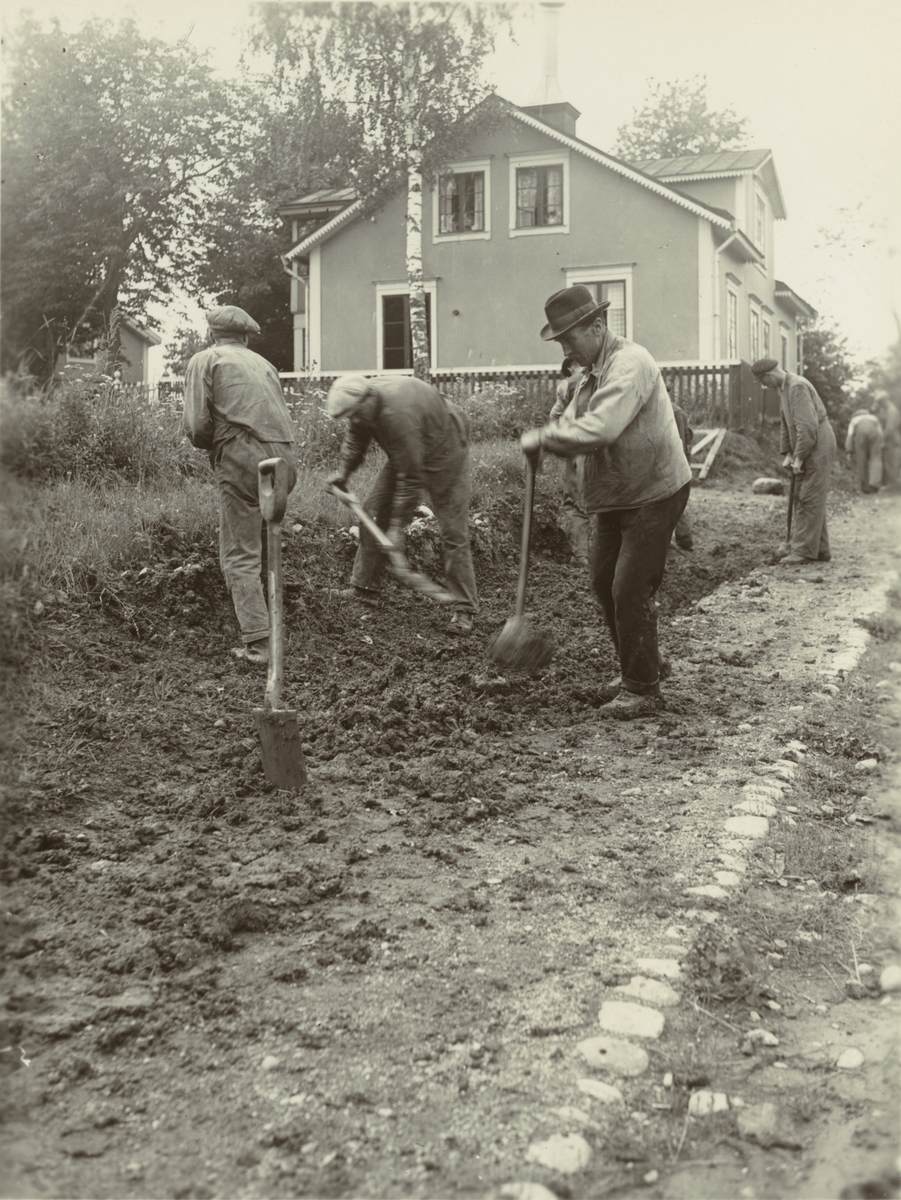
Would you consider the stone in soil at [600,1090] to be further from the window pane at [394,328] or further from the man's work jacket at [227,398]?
the window pane at [394,328]

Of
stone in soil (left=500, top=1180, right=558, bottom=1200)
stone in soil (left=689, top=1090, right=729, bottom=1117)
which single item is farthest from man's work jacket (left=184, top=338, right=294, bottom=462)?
stone in soil (left=500, top=1180, right=558, bottom=1200)

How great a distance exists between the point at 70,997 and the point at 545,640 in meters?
3.26

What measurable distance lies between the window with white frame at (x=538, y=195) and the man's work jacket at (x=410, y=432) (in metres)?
19.7

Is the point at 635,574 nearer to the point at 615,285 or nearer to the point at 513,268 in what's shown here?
the point at 615,285

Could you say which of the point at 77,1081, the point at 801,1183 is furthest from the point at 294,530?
the point at 801,1183

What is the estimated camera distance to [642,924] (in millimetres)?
3475

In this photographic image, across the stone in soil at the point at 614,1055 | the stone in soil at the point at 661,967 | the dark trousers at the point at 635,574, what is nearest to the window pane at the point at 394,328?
the dark trousers at the point at 635,574

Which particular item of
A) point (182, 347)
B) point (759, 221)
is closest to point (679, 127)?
point (759, 221)

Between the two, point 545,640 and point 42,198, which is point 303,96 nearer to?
point 42,198

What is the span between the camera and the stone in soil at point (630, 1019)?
9.41 feet

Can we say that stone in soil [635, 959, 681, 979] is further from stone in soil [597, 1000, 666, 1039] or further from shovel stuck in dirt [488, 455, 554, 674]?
shovel stuck in dirt [488, 455, 554, 674]

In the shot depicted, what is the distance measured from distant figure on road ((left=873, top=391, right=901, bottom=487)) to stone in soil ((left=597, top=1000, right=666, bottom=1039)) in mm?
1448

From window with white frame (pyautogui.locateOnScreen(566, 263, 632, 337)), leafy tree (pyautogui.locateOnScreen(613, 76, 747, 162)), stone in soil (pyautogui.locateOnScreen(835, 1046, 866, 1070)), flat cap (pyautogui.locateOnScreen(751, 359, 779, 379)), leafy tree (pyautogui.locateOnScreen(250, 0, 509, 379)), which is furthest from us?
leafy tree (pyautogui.locateOnScreen(613, 76, 747, 162))

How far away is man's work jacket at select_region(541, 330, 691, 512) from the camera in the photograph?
5.27 m
